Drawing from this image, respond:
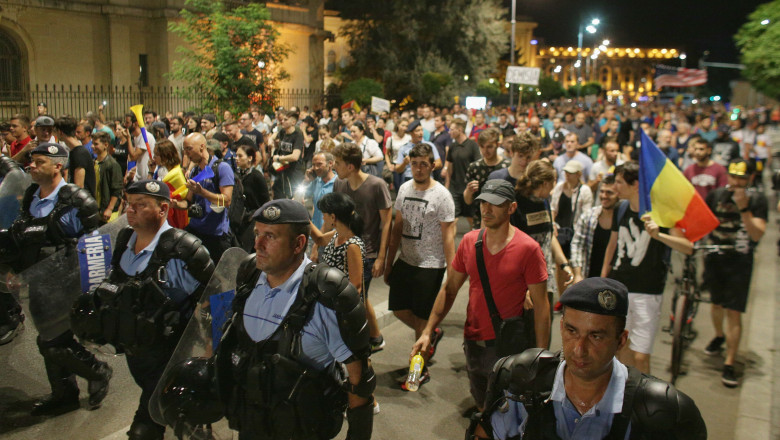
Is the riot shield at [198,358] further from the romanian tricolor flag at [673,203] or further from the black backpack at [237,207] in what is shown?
the romanian tricolor flag at [673,203]

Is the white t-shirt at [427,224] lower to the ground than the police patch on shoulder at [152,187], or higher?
lower

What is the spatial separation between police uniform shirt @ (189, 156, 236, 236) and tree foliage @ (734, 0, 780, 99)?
30.9 ft

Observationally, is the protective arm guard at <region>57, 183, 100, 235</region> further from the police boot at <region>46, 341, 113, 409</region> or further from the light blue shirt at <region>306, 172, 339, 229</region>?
the light blue shirt at <region>306, 172, 339, 229</region>

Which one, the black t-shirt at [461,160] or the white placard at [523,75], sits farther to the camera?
the white placard at [523,75]

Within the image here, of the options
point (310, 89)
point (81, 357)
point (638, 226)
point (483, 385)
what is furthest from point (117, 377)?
point (310, 89)

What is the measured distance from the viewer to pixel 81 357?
502 cm

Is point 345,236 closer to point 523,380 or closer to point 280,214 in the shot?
point 280,214

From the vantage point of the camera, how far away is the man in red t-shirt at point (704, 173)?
28.3ft

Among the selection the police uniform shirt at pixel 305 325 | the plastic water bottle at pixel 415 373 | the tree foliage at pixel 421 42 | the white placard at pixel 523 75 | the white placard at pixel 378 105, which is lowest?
the plastic water bottle at pixel 415 373

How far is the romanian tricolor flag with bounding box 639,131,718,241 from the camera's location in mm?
5219

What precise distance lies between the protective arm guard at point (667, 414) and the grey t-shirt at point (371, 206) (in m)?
3.97

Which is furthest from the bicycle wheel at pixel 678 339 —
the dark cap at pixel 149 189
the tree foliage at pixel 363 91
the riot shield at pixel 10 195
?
the tree foliage at pixel 363 91

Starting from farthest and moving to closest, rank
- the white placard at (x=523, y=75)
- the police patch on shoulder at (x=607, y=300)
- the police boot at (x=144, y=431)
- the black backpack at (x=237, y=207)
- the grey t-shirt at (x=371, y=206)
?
1. the white placard at (x=523, y=75)
2. the black backpack at (x=237, y=207)
3. the grey t-shirt at (x=371, y=206)
4. the police boot at (x=144, y=431)
5. the police patch on shoulder at (x=607, y=300)

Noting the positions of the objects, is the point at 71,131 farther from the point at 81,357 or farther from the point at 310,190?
the point at 81,357
